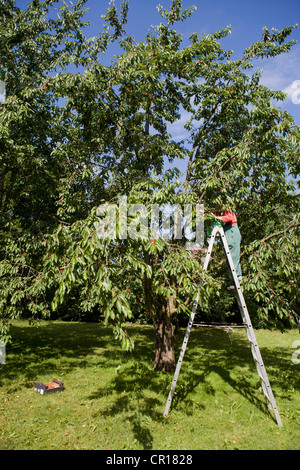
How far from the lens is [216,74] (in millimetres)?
6621

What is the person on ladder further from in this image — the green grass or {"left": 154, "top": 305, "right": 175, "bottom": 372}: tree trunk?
{"left": 154, "top": 305, "right": 175, "bottom": 372}: tree trunk

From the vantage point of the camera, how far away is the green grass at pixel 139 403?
3.87 meters

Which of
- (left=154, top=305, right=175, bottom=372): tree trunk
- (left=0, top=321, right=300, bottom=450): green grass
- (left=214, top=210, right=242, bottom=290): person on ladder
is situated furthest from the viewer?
(left=154, top=305, right=175, bottom=372): tree trunk

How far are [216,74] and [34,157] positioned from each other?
4.77 metres

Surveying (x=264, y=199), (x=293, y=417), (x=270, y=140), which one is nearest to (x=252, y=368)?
(x=293, y=417)

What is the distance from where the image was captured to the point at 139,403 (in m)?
4.96

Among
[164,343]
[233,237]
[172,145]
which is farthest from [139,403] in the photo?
[172,145]

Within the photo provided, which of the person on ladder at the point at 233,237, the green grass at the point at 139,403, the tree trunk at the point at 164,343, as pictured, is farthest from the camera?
the tree trunk at the point at 164,343

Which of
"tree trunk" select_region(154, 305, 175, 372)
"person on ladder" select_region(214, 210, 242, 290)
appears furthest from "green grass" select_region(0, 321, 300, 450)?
"person on ladder" select_region(214, 210, 242, 290)

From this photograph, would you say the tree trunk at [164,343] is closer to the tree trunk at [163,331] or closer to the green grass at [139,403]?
the tree trunk at [163,331]

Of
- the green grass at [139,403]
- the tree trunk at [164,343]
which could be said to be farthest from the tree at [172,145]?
the green grass at [139,403]

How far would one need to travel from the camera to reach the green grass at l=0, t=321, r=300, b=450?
3.87 meters

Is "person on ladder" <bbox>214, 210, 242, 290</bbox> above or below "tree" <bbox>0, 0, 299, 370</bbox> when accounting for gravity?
below

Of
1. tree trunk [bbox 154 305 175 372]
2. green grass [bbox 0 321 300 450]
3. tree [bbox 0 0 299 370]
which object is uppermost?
tree [bbox 0 0 299 370]
